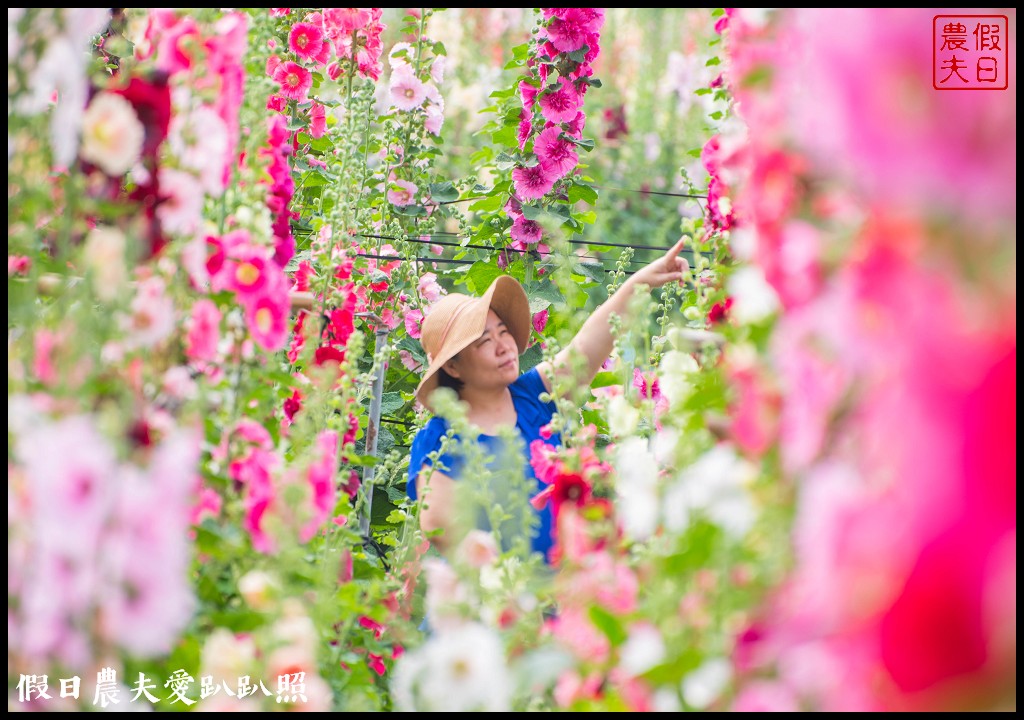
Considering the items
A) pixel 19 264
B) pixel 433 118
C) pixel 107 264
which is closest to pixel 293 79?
pixel 433 118

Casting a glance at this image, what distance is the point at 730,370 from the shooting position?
2.85 feet

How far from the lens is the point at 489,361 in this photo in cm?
229

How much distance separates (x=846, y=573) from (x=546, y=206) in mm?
2420

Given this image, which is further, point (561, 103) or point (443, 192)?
point (443, 192)

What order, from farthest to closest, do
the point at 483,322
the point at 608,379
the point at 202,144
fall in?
the point at 483,322 < the point at 608,379 < the point at 202,144

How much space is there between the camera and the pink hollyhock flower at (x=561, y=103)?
280 cm

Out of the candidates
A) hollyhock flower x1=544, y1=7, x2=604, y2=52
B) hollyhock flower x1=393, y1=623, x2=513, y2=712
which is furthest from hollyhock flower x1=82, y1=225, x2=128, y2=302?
hollyhock flower x1=544, y1=7, x2=604, y2=52

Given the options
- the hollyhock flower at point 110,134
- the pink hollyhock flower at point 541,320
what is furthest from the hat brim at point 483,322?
the hollyhock flower at point 110,134

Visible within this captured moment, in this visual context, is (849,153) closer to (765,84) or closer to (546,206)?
(765,84)

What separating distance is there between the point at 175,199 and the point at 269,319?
0.61ft

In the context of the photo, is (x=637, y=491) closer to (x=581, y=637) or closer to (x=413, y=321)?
(x=581, y=637)

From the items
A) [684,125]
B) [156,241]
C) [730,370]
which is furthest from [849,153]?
[684,125]

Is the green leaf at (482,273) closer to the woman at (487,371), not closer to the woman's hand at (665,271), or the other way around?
the woman at (487,371)

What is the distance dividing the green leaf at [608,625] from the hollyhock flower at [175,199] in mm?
544
